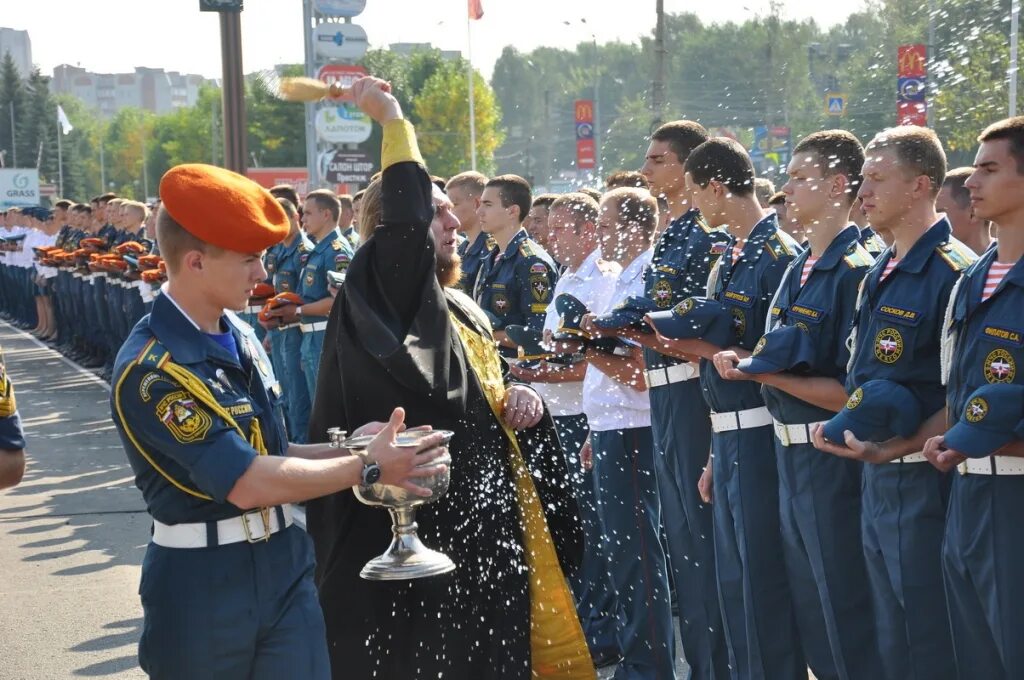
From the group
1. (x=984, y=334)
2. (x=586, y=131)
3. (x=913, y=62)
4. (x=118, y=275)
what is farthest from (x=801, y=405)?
(x=586, y=131)

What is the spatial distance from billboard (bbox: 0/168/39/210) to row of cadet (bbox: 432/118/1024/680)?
63274 millimetres

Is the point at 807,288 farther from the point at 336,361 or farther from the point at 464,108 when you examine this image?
the point at 464,108

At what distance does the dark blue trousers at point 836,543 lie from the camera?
15.7ft

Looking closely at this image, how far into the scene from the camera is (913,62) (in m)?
26.9

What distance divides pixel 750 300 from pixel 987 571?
167 cm

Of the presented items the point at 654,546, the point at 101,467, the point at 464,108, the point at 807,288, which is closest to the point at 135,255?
the point at 101,467

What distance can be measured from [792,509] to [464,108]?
75.4 m

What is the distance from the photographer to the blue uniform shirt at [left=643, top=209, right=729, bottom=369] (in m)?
5.79

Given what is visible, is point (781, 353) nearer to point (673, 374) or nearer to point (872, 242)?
point (872, 242)

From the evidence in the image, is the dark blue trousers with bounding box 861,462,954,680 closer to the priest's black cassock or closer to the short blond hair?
the priest's black cassock

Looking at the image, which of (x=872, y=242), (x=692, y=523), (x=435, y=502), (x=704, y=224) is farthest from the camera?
(x=704, y=224)

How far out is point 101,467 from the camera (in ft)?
40.0

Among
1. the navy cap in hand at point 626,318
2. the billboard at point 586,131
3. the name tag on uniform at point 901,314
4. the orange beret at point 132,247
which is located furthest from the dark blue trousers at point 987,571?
the billboard at point 586,131

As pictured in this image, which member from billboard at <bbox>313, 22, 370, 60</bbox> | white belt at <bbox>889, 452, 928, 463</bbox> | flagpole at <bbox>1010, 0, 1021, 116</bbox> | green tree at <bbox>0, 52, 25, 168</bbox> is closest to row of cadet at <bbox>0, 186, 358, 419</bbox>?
white belt at <bbox>889, 452, 928, 463</bbox>
